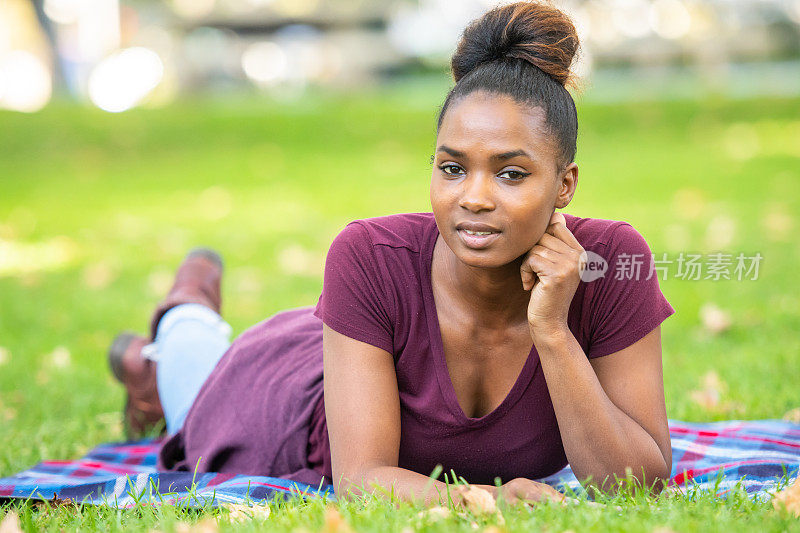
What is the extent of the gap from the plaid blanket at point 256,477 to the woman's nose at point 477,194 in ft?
2.72

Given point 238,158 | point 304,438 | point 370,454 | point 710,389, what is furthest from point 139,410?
point 238,158

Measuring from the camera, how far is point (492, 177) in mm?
2533

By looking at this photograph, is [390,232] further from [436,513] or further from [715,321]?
[715,321]

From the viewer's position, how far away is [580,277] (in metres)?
2.65

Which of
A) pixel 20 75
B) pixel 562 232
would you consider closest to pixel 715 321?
pixel 562 232

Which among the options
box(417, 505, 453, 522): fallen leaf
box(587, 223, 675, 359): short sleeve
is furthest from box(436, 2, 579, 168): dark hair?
box(417, 505, 453, 522): fallen leaf

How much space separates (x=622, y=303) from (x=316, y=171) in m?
10.7

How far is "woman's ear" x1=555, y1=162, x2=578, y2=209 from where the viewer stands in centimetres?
267

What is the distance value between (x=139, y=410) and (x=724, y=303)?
12.8 ft

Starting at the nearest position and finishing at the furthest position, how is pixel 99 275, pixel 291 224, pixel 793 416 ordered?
pixel 793 416 < pixel 99 275 < pixel 291 224

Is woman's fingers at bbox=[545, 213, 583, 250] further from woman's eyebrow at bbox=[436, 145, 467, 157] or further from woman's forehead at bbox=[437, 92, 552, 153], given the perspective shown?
woman's eyebrow at bbox=[436, 145, 467, 157]

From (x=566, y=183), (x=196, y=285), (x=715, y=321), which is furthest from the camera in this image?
(x=715, y=321)

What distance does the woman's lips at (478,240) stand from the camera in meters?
2.53

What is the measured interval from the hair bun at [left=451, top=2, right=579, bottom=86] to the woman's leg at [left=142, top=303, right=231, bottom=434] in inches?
74.1
